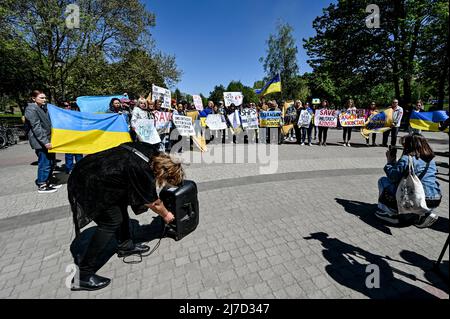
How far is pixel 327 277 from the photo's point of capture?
2.64 metres

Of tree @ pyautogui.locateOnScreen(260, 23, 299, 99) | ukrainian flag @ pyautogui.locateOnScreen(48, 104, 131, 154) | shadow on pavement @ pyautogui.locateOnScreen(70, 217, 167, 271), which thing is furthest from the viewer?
tree @ pyautogui.locateOnScreen(260, 23, 299, 99)

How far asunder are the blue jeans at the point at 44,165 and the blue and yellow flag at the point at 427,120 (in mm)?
12258

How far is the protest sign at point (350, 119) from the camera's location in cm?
1090

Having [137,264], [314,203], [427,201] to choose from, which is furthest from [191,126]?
[427,201]

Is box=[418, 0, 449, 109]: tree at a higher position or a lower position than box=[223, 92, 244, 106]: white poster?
higher

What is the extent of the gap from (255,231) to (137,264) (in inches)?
66.7

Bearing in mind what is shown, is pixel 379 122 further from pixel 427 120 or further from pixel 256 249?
pixel 256 249

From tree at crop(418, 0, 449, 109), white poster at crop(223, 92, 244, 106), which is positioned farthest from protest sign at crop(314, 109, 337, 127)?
tree at crop(418, 0, 449, 109)

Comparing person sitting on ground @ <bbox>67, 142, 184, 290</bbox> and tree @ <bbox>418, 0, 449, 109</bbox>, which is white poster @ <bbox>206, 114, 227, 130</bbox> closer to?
person sitting on ground @ <bbox>67, 142, 184, 290</bbox>

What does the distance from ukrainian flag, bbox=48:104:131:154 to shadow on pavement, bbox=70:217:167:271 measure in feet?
9.31

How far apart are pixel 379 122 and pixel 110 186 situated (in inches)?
426

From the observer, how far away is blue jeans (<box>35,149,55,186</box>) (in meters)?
5.41

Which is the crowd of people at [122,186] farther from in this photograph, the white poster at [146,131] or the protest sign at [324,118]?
the protest sign at [324,118]
